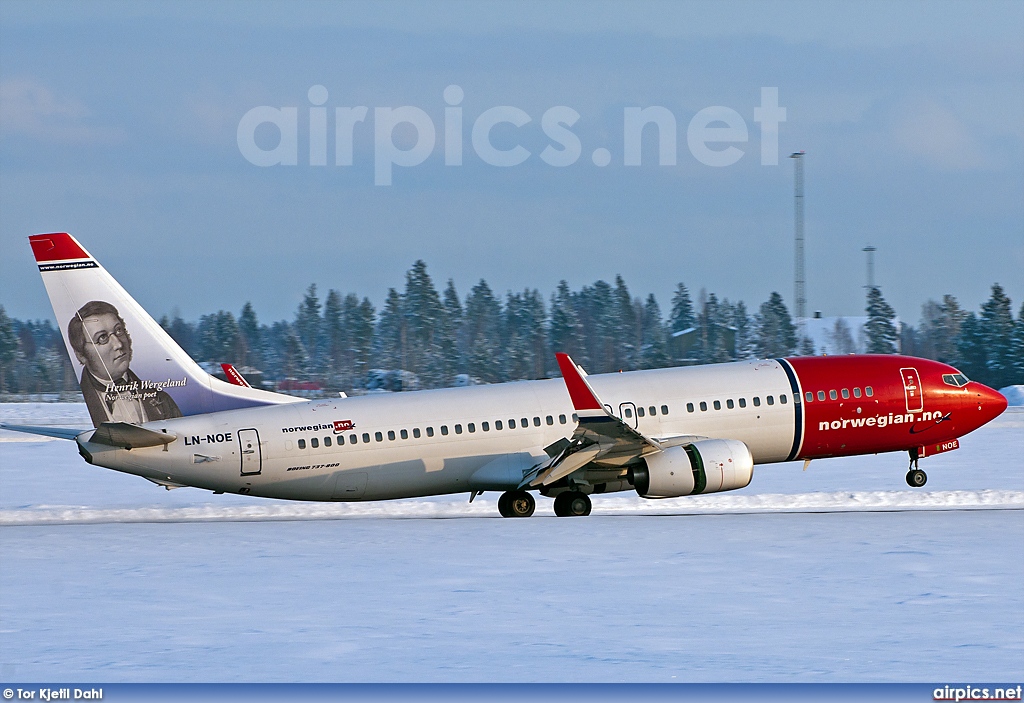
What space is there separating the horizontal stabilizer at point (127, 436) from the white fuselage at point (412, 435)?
7.1 inches

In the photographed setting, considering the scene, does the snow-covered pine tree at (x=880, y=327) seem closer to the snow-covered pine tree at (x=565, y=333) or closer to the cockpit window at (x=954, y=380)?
the snow-covered pine tree at (x=565, y=333)

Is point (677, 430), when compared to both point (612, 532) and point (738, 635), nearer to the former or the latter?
point (612, 532)

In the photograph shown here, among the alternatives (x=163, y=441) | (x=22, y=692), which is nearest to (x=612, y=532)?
(x=163, y=441)

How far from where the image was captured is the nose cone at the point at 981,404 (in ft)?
101

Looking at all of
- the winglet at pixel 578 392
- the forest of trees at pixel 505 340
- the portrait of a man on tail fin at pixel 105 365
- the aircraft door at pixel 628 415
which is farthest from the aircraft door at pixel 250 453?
the forest of trees at pixel 505 340

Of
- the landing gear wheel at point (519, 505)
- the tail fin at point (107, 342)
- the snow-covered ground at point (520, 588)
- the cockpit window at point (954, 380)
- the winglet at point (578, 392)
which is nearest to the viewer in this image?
the snow-covered ground at point (520, 588)

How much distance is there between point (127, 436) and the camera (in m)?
26.0

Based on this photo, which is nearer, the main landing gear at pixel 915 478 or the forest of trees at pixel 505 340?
the main landing gear at pixel 915 478

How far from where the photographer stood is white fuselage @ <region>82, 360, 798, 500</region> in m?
26.8

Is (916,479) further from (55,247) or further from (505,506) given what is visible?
(55,247)

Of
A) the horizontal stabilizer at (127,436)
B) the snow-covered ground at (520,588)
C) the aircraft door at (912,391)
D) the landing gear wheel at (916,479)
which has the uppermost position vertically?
the aircraft door at (912,391)

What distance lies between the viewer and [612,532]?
2536 cm

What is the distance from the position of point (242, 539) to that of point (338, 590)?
593cm

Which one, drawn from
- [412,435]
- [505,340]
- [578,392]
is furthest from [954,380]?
[505,340]
